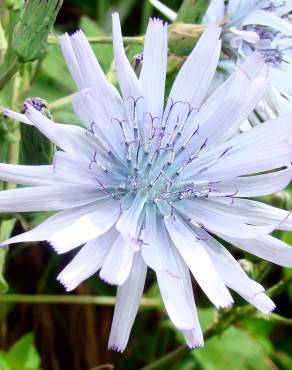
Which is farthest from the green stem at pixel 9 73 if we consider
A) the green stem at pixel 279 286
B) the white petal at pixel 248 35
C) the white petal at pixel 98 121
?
the green stem at pixel 279 286

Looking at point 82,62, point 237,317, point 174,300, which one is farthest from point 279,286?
point 82,62

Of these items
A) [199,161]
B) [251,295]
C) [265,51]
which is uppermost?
[265,51]

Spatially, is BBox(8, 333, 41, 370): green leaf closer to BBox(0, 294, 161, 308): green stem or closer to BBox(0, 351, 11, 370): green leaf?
BBox(0, 351, 11, 370): green leaf

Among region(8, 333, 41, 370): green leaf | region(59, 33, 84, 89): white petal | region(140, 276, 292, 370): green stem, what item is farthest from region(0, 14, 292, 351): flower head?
region(8, 333, 41, 370): green leaf

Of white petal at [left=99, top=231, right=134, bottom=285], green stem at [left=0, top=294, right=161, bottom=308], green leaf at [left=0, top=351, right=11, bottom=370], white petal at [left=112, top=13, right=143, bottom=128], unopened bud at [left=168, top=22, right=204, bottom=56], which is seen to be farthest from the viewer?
green stem at [left=0, top=294, right=161, bottom=308]

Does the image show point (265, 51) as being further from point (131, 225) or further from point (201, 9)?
point (131, 225)

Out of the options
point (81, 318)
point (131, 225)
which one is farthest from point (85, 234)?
point (81, 318)

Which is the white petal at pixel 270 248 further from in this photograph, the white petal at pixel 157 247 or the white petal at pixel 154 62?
the white petal at pixel 154 62
